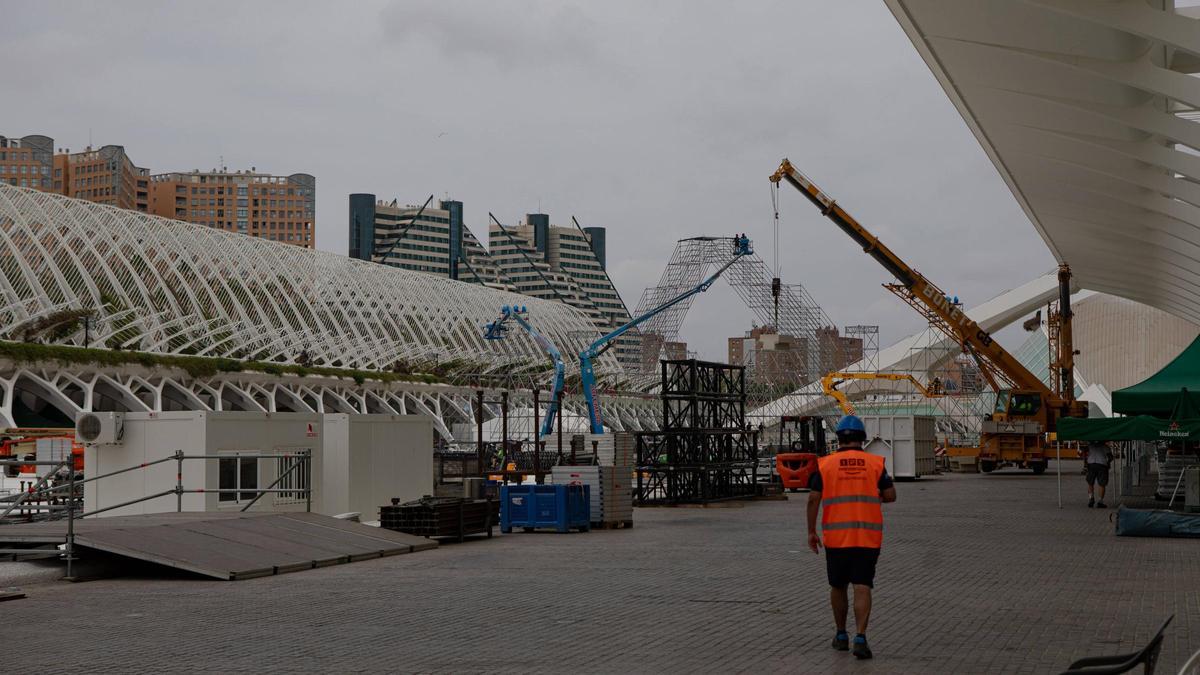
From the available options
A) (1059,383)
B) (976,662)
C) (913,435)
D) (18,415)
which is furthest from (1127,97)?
(18,415)

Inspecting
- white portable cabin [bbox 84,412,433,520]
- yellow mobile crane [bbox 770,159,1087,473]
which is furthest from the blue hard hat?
yellow mobile crane [bbox 770,159,1087,473]

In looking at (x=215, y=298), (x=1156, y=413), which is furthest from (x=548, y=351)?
(x=1156, y=413)

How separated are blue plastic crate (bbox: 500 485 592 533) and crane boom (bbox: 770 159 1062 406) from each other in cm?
3317

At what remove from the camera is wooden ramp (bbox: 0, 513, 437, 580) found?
15.6 metres

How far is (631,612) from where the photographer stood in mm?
12047

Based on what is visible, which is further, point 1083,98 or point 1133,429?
point 1133,429

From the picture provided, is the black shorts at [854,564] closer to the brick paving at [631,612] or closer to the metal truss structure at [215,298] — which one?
the brick paving at [631,612]

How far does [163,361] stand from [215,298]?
11.7m

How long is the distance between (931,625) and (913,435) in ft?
128

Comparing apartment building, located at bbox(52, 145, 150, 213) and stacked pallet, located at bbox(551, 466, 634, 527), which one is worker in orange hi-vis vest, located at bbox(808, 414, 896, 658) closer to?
stacked pallet, located at bbox(551, 466, 634, 527)

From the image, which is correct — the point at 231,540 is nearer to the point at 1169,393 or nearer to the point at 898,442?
the point at 1169,393

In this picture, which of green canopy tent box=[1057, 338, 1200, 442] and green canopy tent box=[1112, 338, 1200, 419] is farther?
green canopy tent box=[1112, 338, 1200, 419]

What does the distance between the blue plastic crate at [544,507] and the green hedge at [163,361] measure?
43.9m

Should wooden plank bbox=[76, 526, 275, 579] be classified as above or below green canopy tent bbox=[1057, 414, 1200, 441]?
below
